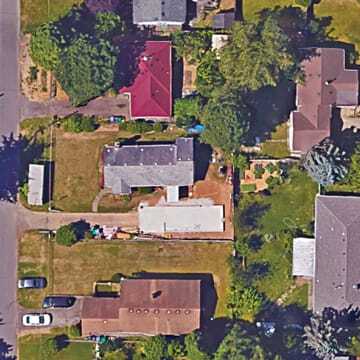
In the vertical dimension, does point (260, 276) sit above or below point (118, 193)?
below

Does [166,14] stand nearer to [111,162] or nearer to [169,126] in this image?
[169,126]

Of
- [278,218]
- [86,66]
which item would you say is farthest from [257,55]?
[278,218]

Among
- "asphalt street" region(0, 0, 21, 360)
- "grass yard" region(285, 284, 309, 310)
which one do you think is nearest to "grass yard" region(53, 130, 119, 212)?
"asphalt street" region(0, 0, 21, 360)

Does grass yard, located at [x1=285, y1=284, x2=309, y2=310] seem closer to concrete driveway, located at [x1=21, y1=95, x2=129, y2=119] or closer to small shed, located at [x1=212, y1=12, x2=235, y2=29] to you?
concrete driveway, located at [x1=21, y1=95, x2=129, y2=119]

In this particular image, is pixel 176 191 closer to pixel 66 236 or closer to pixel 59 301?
pixel 66 236

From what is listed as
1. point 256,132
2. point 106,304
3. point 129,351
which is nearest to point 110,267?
point 106,304
